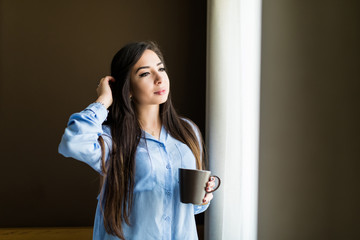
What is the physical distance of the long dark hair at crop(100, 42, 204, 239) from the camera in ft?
3.94

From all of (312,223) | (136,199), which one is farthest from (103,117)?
(312,223)

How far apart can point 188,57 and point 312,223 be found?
1.52 metres

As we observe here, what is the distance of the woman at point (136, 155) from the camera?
3.92 feet

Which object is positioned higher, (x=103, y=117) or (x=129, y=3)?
(x=129, y=3)

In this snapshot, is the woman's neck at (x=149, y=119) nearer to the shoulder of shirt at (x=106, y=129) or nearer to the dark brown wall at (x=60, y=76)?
the shoulder of shirt at (x=106, y=129)

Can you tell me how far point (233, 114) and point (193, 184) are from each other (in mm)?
445

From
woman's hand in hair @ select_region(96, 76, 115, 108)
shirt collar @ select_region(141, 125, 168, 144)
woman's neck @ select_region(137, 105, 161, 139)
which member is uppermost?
woman's hand in hair @ select_region(96, 76, 115, 108)

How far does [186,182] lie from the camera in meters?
1.08

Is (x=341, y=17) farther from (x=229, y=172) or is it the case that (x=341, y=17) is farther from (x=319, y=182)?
(x=229, y=172)

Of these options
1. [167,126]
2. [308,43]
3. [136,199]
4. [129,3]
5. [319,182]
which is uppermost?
[129,3]

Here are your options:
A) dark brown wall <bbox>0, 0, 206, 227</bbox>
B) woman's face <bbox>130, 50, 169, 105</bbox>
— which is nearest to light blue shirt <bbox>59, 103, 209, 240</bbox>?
woman's face <bbox>130, 50, 169, 105</bbox>

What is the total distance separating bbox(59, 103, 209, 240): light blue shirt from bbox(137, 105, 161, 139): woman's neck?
5cm

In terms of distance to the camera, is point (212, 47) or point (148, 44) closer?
point (148, 44)

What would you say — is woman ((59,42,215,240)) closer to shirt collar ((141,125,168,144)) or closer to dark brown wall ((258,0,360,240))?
shirt collar ((141,125,168,144))
